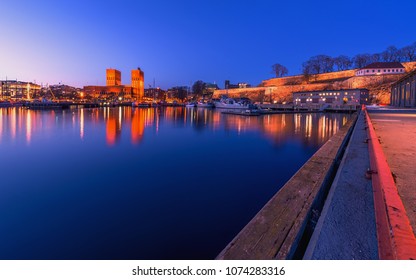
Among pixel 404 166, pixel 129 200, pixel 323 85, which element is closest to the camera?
pixel 404 166

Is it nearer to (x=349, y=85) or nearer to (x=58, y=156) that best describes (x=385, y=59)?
(x=349, y=85)

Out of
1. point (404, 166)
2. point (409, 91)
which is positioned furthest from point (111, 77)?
point (404, 166)

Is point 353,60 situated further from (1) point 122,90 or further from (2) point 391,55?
(1) point 122,90

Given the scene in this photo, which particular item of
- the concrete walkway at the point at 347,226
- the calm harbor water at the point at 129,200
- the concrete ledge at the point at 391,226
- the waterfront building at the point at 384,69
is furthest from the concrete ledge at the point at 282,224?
the waterfront building at the point at 384,69

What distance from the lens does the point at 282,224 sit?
3.22 meters

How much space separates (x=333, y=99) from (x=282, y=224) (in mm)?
79469

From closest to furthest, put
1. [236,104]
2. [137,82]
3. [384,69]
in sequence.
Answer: [236,104], [384,69], [137,82]

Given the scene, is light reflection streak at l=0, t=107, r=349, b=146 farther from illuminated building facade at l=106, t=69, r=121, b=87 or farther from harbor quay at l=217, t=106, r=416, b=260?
illuminated building facade at l=106, t=69, r=121, b=87

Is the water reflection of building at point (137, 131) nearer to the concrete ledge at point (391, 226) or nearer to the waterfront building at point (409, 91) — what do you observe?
the concrete ledge at point (391, 226)

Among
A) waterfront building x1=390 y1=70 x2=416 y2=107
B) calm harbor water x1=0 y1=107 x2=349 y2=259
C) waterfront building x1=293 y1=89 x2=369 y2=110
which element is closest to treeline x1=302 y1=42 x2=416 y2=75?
waterfront building x1=293 y1=89 x2=369 y2=110

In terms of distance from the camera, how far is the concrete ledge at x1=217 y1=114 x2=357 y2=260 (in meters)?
2.68

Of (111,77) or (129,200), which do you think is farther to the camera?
(111,77)

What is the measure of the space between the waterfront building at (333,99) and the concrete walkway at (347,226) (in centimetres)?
6429

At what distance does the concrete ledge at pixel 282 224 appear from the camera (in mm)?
2680
